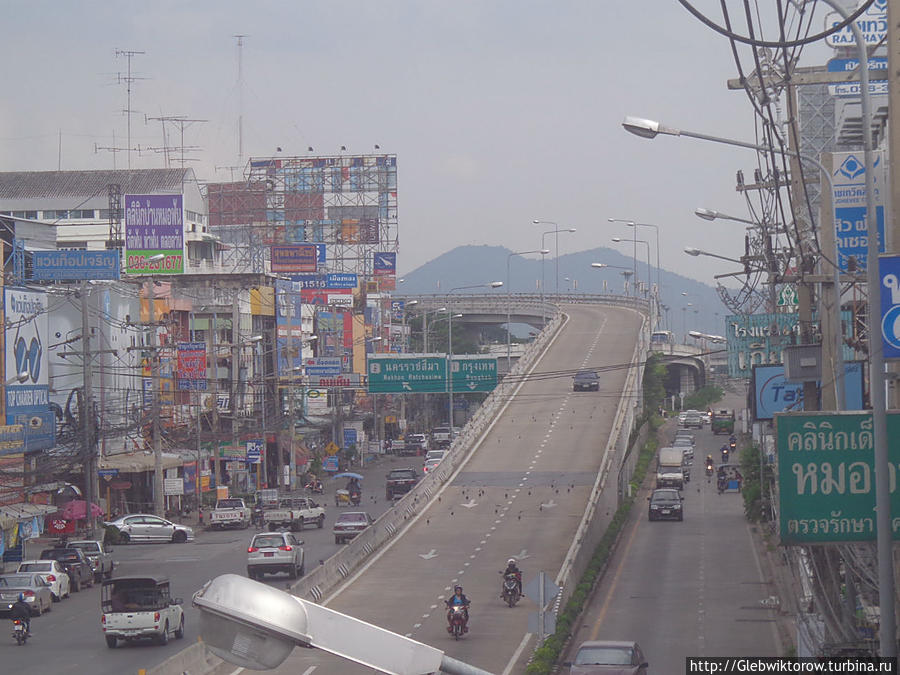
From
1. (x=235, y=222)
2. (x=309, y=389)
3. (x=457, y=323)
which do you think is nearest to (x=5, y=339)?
(x=309, y=389)

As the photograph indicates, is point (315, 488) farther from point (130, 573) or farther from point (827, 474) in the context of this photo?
point (827, 474)

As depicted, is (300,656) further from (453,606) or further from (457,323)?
(457,323)

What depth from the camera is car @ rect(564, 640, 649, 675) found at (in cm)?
2062

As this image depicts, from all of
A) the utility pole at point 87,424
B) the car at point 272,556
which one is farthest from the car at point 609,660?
the utility pole at point 87,424

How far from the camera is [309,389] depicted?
82.4 meters

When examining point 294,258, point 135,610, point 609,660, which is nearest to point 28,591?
point 135,610

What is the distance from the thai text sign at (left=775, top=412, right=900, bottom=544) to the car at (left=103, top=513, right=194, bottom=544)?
39.4 meters

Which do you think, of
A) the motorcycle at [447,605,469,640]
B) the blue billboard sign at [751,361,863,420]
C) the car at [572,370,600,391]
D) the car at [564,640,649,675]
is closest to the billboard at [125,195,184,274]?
the car at [572,370,600,391]

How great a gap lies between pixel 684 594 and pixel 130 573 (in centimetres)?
1777

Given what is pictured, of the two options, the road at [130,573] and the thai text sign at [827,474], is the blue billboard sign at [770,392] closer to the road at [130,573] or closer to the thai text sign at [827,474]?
the road at [130,573]

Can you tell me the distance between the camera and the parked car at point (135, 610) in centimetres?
2664

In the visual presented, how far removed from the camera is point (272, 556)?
3650cm

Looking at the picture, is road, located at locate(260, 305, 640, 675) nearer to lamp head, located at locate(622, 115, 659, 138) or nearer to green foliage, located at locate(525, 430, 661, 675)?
green foliage, located at locate(525, 430, 661, 675)

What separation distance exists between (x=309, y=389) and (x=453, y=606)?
55.8 metres
